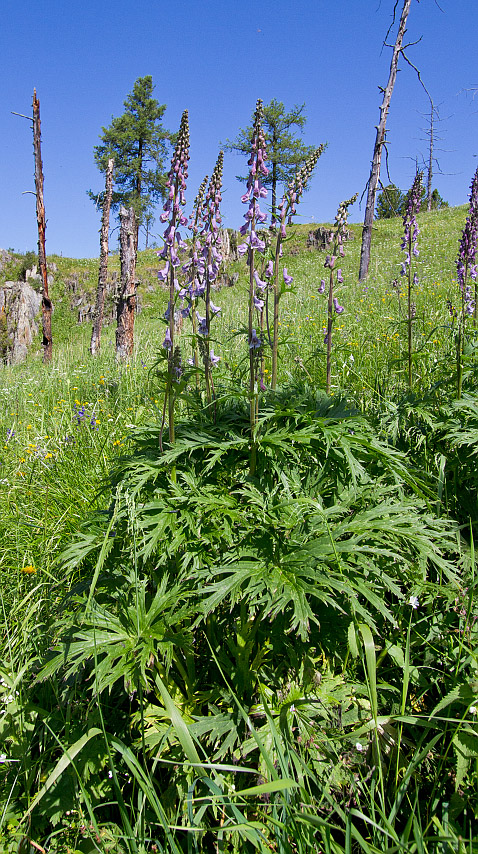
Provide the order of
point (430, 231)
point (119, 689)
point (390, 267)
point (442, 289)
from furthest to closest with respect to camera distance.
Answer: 1. point (430, 231)
2. point (390, 267)
3. point (442, 289)
4. point (119, 689)

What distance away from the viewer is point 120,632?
5.66 ft

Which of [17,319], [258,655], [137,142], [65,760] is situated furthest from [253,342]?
[137,142]

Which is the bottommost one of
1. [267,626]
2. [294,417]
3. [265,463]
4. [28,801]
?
[28,801]

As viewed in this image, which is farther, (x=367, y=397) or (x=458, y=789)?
(x=367, y=397)

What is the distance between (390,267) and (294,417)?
1650 cm

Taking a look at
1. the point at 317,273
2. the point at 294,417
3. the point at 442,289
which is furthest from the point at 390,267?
the point at 294,417

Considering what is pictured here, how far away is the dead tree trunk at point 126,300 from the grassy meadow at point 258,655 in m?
7.01

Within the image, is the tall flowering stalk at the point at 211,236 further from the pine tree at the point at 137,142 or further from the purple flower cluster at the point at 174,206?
the pine tree at the point at 137,142

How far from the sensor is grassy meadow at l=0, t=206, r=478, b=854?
5.04 ft

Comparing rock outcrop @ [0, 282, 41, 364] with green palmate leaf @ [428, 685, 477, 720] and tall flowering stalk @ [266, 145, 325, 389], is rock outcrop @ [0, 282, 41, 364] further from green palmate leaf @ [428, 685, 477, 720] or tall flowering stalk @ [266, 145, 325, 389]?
green palmate leaf @ [428, 685, 477, 720]

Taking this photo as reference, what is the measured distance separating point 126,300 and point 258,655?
27.6 ft

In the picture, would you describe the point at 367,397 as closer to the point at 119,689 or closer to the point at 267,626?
the point at 267,626

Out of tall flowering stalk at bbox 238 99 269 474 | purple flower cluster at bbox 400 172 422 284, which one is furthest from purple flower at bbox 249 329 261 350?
purple flower cluster at bbox 400 172 422 284

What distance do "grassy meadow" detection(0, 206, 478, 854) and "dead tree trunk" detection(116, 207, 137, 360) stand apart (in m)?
7.01
